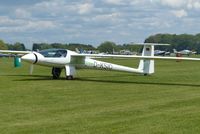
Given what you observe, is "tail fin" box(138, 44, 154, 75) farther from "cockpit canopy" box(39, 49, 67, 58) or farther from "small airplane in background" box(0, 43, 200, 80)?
"cockpit canopy" box(39, 49, 67, 58)

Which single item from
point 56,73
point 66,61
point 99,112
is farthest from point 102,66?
point 99,112

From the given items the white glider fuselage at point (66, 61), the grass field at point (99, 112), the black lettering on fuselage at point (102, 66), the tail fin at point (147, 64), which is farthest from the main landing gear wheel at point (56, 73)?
the grass field at point (99, 112)

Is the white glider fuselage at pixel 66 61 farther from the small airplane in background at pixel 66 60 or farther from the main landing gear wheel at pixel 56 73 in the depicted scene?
the main landing gear wheel at pixel 56 73

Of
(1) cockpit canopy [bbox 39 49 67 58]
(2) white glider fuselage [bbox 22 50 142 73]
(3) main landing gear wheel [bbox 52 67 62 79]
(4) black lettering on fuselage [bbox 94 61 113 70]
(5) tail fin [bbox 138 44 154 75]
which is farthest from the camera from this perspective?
(5) tail fin [bbox 138 44 154 75]

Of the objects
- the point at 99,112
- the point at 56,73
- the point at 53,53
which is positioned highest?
the point at 53,53

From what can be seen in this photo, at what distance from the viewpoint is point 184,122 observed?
1045 centimetres

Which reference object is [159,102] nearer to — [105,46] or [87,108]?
[87,108]

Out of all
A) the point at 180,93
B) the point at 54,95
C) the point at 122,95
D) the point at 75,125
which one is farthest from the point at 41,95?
the point at 75,125

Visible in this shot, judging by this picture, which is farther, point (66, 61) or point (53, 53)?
point (66, 61)

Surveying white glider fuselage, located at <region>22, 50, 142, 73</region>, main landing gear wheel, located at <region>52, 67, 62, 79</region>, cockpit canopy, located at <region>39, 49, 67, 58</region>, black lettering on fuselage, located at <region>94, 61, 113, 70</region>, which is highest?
cockpit canopy, located at <region>39, 49, 67, 58</region>

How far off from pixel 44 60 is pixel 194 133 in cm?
1764

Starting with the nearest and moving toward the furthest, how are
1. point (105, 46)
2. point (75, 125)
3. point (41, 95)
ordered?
1. point (75, 125)
2. point (41, 95)
3. point (105, 46)

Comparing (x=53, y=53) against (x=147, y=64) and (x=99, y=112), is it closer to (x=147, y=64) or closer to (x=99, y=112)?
(x=147, y=64)

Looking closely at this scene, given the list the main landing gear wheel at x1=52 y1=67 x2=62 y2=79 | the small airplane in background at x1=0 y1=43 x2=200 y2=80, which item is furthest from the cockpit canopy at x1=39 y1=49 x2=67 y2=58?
the main landing gear wheel at x1=52 y1=67 x2=62 y2=79
